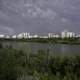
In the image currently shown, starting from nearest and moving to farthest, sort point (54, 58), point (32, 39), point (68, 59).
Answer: point (68, 59), point (54, 58), point (32, 39)

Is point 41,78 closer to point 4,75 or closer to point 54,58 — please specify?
point 4,75

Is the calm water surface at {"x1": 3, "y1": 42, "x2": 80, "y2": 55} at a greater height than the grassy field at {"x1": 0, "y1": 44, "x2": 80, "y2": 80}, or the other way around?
the calm water surface at {"x1": 3, "y1": 42, "x2": 80, "y2": 55}

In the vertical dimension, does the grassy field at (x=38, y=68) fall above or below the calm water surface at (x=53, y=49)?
below

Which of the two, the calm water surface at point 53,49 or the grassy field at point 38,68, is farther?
the calm water surface at point 53,49

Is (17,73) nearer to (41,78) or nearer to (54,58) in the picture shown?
(41,78)

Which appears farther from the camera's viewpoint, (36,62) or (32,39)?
(32,39)

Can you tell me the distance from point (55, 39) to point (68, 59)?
15553 mm

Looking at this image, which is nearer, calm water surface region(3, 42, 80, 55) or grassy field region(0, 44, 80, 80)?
grassy field region(0, 44, 80, 80)

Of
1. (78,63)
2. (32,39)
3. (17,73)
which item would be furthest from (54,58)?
(32,39)

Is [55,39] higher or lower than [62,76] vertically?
higher

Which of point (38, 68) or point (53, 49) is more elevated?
point (53, 49)

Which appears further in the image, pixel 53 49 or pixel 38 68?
pixel 53 49

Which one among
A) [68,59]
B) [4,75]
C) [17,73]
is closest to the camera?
[4,75]

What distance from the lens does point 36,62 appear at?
21203mm
